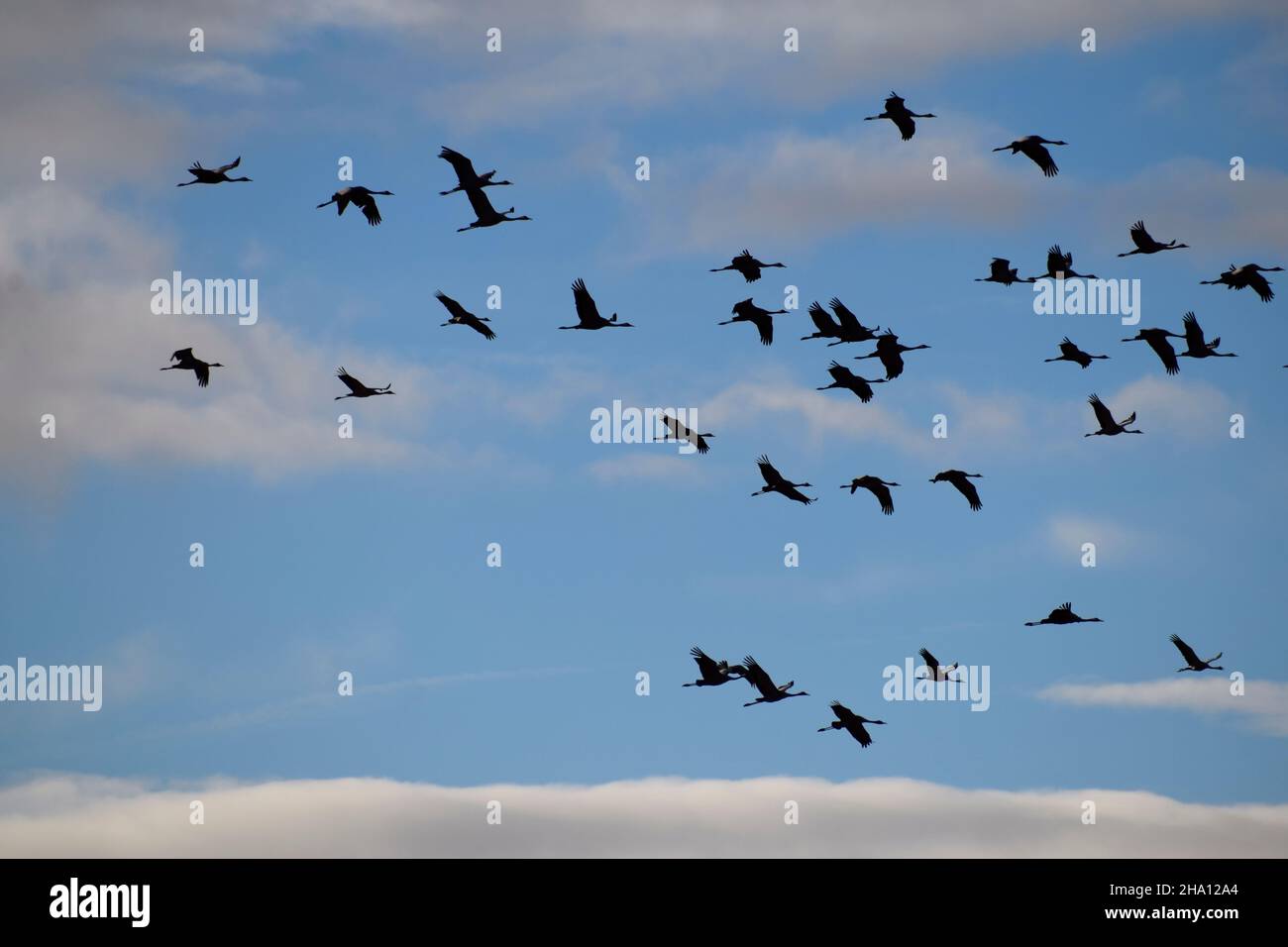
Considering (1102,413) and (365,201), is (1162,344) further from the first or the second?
(365,201)

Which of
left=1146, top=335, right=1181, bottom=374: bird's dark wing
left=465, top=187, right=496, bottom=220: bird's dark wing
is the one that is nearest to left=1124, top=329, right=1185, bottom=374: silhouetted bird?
left=1146, top=335, right=1181, bottom=374: bird's dark wing

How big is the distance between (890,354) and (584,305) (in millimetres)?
8105

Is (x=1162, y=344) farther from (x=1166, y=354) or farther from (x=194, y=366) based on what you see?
(x=194, y=366)

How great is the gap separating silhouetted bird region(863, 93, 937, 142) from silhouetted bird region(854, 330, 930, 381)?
5.14 meters

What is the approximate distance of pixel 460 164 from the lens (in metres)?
60.3

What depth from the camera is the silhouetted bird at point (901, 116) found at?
202ft

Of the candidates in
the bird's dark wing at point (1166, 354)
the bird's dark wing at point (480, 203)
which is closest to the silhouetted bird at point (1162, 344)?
the bird's dark wing at point (1166, 354)

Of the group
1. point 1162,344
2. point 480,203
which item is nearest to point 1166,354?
point 1162,344

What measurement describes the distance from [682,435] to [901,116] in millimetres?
9797

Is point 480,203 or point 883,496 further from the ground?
point 480,203

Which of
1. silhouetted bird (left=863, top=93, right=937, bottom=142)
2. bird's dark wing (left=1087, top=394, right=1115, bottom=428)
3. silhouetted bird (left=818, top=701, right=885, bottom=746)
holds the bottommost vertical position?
silhouetted bird (left=818, top=701, right=885, bottom=746)

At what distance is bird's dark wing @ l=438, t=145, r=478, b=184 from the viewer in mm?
59594

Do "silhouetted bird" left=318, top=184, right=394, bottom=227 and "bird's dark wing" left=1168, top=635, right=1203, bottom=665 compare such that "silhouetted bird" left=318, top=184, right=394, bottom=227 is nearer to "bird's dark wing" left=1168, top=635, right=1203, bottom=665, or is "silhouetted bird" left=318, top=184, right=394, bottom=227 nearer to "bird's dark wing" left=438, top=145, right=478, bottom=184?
"bird's dark wing" left=438, top=145, right=478, bottom=184
